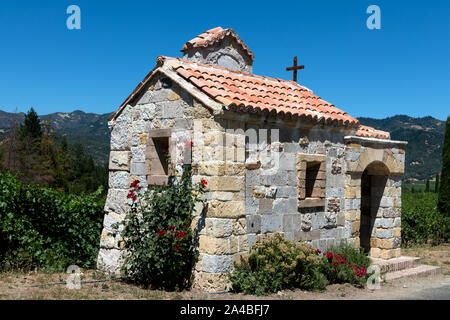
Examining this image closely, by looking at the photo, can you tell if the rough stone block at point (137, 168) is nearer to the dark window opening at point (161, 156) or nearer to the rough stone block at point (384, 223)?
the dark window opening at point (161, 156)

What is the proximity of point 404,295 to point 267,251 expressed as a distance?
7.68 feet

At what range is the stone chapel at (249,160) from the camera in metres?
6.76

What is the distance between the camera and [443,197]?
629 inches

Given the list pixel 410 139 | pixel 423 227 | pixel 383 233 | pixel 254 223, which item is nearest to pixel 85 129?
pixel 410 139

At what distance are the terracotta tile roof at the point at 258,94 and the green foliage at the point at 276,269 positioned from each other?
211cm

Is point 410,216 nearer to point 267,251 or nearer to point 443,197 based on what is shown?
point 443,197

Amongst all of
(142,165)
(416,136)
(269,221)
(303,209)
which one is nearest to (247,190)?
(269,221)

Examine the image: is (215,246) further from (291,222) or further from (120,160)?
(120,160)

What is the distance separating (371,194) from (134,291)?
567cm

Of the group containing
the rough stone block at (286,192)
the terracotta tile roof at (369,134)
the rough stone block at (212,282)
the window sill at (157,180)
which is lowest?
the rough stone block at (212,282)

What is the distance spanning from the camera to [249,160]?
7.12 m

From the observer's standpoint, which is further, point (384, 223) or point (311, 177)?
point (384, 223)

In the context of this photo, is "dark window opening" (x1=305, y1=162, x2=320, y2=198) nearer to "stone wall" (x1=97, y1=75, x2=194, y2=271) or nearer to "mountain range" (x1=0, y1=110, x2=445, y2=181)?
"stone wall" (x1=97, y1=75, x2=194, y2=271)

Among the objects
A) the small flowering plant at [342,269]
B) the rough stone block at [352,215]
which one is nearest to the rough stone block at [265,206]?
the small flowering plant at [342,269]
